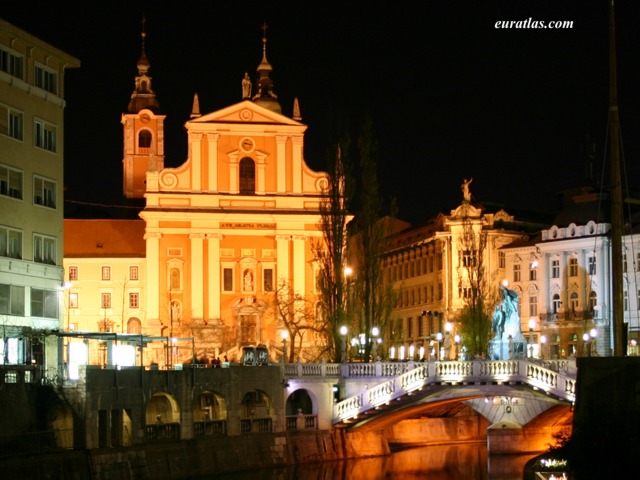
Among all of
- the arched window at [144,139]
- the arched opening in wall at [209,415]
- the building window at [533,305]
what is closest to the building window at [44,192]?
the arched opening in wall at [209,415]

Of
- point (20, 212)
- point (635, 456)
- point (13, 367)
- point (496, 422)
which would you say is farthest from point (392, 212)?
point (635, 456)

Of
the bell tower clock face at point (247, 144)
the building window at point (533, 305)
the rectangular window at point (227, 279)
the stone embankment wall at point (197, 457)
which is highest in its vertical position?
the bell tower clock face at point (247, 144)

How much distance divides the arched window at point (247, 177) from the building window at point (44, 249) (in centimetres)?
4440

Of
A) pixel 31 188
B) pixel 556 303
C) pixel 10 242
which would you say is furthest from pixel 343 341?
pixel 556 303

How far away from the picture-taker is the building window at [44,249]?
65.7 m

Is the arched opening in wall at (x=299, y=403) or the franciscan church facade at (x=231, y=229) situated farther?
the franciscan church facade at (x=231, y=229)

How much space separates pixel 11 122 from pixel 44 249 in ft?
20.5

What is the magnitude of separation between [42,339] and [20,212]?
6810 mm

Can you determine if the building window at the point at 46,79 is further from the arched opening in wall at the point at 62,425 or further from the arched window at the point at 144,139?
the arched window at the point at 144,139

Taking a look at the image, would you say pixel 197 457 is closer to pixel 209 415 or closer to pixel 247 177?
pixel 209 415

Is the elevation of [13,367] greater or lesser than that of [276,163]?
lesser

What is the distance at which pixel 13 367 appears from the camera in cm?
5181

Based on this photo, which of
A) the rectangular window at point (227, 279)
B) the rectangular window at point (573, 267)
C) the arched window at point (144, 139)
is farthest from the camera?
the arched window at point (144, 139)

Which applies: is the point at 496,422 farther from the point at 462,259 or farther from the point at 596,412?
the point at 462,259
